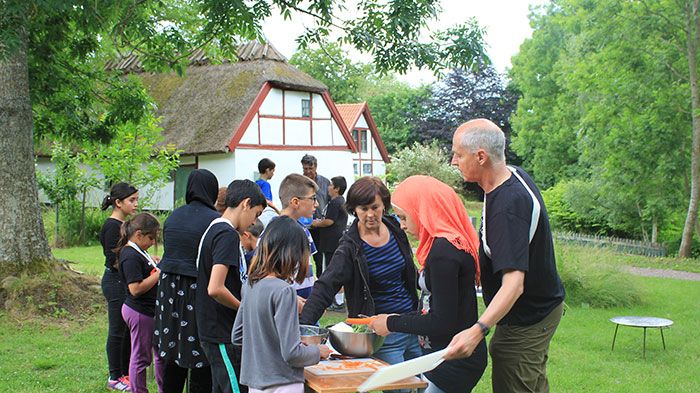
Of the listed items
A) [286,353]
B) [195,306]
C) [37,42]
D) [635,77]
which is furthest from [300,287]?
[635,77]

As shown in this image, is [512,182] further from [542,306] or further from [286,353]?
[286,353]

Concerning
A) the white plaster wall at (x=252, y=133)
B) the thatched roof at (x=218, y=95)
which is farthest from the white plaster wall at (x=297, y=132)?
the white plaster wall at (x=252, y=133)

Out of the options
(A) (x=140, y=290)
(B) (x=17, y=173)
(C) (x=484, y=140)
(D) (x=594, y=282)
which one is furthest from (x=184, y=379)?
(D) (x=594, y=282)

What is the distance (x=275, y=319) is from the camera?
362 centimetres

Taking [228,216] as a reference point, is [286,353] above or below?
below

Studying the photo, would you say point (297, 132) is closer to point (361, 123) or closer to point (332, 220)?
point (361, 123)

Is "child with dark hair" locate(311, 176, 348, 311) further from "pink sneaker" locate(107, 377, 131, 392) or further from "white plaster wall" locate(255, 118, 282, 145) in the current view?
"white plaster wall" locate(255, 118, 282, 145)

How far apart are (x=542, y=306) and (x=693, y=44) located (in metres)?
20.7

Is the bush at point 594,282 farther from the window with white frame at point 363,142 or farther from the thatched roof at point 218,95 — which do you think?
the window with white frame at point 363,142

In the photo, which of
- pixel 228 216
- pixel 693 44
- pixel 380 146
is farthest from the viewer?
pixel 380 146

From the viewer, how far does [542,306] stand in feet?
11.9

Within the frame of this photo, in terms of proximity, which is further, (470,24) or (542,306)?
(470,24)

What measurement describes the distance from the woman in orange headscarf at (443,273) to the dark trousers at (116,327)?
3494mm

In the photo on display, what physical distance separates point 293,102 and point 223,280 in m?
27.4
